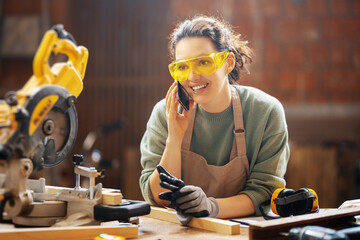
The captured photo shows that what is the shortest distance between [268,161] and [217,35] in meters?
0.63

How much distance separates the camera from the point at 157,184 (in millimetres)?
2176

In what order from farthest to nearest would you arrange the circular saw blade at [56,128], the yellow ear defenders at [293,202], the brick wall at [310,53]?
the brick wall at [310,53] → the yellow ear defenders at [293,202] → the circular saw blade at [56,128]

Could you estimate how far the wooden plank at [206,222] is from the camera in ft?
5.51

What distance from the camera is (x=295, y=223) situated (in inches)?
61.2

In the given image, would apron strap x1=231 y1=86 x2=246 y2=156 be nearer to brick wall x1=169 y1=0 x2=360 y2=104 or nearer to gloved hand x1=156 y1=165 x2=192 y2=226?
gloved hand x1=156 y1=165 x2=192 y2=226

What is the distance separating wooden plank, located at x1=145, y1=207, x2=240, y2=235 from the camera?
1680 mm

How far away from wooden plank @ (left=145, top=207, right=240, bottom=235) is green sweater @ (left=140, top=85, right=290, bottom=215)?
0.81ft

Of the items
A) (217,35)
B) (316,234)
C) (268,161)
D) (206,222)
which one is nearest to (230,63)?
(217,35)

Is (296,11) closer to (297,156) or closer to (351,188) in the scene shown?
(297,156)

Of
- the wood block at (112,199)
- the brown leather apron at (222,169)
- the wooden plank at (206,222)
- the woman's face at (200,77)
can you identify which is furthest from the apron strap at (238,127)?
the wood block at (112,199)

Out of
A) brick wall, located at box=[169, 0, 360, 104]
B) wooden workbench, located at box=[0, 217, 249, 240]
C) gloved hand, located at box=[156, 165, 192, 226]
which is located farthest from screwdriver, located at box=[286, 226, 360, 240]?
brick wall, located at box=[169, 0, 360, 104]

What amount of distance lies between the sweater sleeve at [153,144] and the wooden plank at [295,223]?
0.85m

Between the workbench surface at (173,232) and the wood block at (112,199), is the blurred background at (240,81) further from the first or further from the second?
the wood block at (112,199)

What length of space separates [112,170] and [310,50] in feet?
9.30
